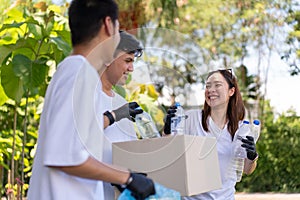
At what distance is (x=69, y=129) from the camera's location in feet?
4.02

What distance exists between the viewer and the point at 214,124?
2.23 m

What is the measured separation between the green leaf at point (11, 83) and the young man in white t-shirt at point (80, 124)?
1796 millimetres

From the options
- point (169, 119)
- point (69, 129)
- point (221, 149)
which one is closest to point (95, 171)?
point (69, 129)

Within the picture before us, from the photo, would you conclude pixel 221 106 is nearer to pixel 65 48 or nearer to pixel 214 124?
pixel 214 124

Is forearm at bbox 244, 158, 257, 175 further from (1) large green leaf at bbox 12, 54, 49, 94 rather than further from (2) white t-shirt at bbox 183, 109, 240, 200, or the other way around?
(1) large green leaf at bbox 12, 54, 49, 94

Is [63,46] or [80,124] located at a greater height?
[63,46]

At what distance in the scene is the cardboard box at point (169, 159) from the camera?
1496 millimetres

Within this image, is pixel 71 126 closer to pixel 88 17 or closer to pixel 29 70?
pixel 88 17

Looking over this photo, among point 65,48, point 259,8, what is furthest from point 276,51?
point 65,48

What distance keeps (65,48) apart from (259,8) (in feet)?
18.4

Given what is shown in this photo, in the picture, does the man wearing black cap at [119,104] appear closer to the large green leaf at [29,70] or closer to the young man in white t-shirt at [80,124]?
the young man in white t-shirt at [80,124]

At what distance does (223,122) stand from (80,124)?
45.0 inches

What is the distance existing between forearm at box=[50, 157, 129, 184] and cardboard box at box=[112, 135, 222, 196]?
26 cm

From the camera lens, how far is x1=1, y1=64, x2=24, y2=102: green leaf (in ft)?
10.1
